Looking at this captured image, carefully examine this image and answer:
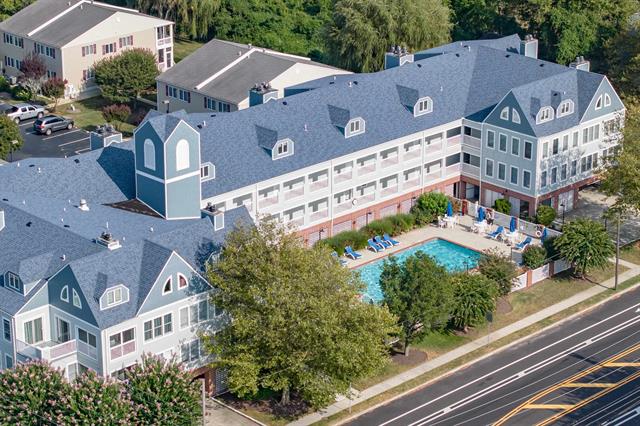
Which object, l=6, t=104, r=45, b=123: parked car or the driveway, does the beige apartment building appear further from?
the driveway

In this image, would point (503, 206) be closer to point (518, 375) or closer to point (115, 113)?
point (518, 375)

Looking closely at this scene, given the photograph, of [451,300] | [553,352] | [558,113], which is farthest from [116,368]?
[558,113]

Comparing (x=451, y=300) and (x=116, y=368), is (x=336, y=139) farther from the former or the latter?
(x=116, y=368)

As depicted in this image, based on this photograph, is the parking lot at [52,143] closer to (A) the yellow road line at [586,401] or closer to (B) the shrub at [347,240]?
(B) the shrub at [347,240]

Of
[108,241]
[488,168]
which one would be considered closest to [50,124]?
[488,168]

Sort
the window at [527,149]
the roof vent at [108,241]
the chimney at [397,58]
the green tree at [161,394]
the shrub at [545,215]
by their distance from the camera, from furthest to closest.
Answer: the chimney at [397,58] < the window at [527,149] < the shrub at [545,215] < the roof vent at [108,241] < the green tree at [161,394]

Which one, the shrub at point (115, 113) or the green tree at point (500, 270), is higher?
the shrub at point (115, 113)

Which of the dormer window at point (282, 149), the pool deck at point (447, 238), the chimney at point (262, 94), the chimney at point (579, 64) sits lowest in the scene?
the pool deck at point (447, 238)

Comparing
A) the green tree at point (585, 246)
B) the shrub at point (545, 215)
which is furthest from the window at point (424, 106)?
the green tree at point (585, 246)
